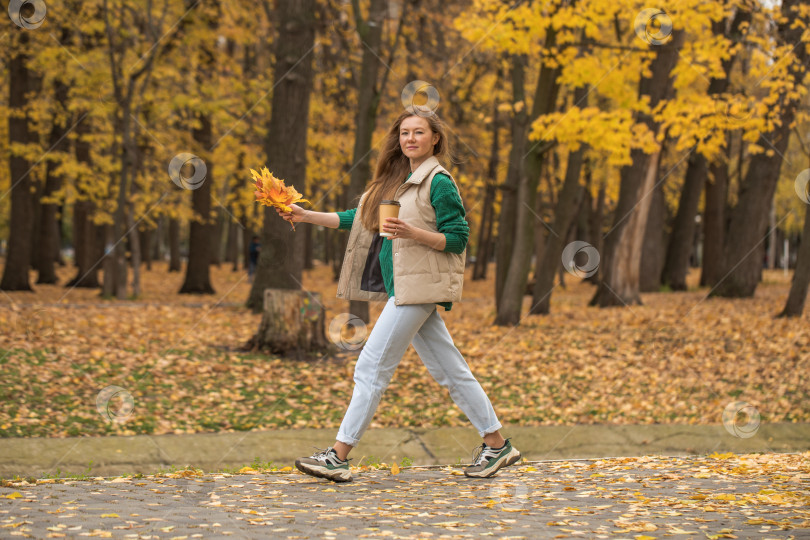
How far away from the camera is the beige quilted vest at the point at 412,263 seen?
431cm

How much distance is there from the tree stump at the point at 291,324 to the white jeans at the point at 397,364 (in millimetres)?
5608

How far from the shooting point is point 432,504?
4133mm

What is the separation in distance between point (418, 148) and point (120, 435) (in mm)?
3876

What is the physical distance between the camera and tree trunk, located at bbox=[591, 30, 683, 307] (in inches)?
579

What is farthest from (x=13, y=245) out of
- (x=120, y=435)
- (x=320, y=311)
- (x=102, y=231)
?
(x=120, y=435)

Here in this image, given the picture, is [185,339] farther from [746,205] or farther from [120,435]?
[746,205]

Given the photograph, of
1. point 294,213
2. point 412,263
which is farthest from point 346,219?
point 412,263

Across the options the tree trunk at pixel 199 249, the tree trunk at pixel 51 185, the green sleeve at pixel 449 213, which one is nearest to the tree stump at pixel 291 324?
the green sleeve at pixel 449 213

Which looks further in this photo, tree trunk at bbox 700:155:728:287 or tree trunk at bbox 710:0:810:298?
tree trunk at bbox 700:155:728:287

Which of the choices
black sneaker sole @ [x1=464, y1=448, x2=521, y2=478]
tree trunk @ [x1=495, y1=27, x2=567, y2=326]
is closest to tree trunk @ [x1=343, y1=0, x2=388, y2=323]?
tree trunk @ [x1=495, y1=27, x2=567, y2=326]

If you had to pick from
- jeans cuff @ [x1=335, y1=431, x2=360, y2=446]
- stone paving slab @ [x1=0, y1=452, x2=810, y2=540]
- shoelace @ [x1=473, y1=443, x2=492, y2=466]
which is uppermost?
jeans cuff @ [x1=335, y1=431, x2=360, y2=446]

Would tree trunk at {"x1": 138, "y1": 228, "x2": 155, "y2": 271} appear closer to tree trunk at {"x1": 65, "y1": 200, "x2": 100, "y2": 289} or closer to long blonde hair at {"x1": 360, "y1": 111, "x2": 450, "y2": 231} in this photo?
tree trunk at {"x1": 65, "y1": 200, "x2": 100, "y2": 289}

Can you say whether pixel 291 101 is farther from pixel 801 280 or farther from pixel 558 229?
pixel 801 280

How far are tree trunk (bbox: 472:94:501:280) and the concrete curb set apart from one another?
44.9ft
